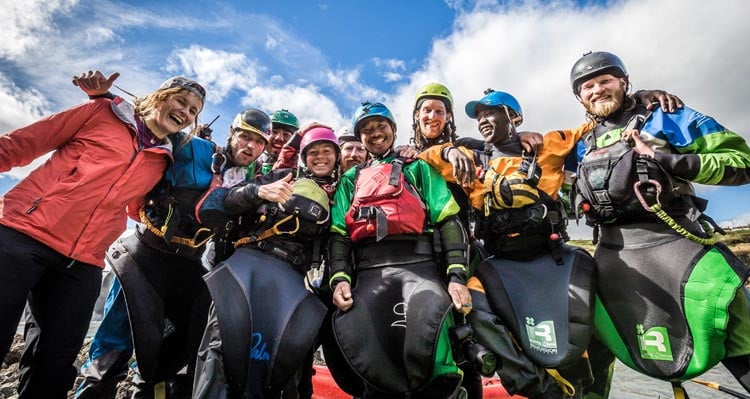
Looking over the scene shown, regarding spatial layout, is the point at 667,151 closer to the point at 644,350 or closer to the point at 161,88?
the point at 644,350

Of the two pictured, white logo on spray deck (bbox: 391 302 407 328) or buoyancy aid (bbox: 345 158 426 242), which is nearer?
white logo on spray deck (bbox: 391 302 407 328)

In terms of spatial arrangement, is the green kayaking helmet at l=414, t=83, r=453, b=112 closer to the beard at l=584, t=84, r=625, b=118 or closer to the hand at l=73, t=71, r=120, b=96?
the beard at l=584, t=84, r=625, b=118

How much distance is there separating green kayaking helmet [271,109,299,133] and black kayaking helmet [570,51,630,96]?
165 inches

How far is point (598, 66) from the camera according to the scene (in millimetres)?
4051

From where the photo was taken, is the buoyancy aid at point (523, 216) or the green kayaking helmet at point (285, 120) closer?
the buoyancy aid at point (523, 216)

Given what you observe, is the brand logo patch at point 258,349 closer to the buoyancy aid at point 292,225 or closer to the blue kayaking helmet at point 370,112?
the buoyancy aid at point 292,225

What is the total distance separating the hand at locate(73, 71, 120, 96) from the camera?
3619mm

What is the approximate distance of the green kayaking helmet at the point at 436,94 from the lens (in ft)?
15.8

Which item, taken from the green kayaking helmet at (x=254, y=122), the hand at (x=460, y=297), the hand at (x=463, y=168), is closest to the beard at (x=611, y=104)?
the hand at (x=463, y=168)

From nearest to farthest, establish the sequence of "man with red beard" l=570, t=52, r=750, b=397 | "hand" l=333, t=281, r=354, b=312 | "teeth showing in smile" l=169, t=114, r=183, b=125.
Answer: "man with red beard" l=570, t=52, r=750, b=397, "hand" l=333, t=281, r=354, b=312, "teeth showing in smile" l=169, t=114, r=183, b=125

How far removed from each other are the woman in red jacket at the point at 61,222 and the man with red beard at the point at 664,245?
493 centimetres

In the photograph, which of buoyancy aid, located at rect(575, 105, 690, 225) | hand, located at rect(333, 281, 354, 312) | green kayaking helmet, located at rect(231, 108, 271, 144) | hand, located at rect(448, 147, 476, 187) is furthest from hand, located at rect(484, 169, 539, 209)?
green kayaking helmet, located at rect(231, 108, 271, 144)

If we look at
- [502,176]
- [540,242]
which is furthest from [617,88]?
[540,242]

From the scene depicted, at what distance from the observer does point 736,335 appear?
3.00 metres
